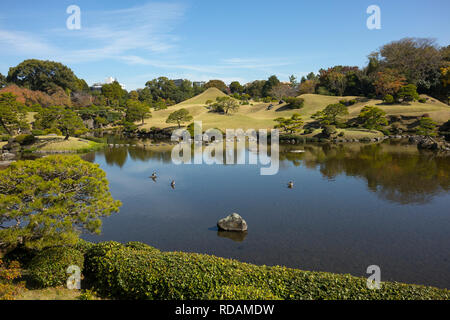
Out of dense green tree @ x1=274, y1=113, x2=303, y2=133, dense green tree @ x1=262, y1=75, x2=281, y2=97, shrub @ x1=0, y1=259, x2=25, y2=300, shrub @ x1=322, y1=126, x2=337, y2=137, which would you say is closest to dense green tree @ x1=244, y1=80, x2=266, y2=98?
dense green tree @ x1=262, y1=75, x2=281, y2=97

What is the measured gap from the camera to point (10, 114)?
4981 cm

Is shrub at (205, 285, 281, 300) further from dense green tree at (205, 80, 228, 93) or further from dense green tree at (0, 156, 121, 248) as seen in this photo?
dense green tree at (205, 80, 228, 93)

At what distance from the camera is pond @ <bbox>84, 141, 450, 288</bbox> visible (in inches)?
534

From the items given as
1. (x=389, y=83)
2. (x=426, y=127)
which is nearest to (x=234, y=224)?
(x=426, y=127)

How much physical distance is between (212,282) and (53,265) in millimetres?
5931

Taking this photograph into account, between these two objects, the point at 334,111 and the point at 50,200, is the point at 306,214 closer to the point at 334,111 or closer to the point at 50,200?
the point at 50,200

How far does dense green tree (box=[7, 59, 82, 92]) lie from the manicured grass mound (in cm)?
10827

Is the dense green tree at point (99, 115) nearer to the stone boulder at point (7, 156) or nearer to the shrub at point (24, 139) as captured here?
the shrub at point (24, 139)

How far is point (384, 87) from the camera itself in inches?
2864

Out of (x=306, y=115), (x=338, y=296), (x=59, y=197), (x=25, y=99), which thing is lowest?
(x=338, y=296)

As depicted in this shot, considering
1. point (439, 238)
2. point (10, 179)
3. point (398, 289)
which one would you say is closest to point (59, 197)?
point (10, 179)

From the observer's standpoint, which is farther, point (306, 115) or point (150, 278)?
point (306, 115)

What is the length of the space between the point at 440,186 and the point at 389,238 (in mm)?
13770
